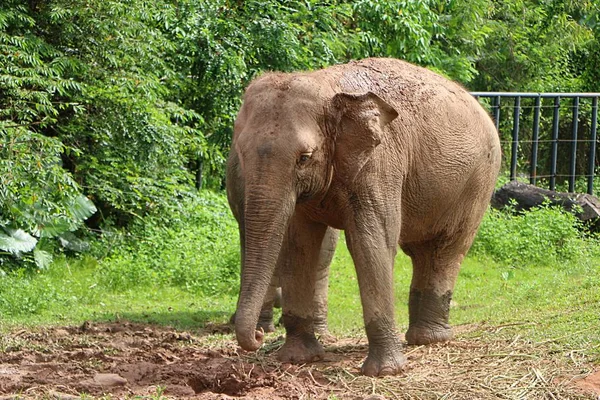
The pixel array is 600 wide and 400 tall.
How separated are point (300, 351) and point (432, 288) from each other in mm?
1481

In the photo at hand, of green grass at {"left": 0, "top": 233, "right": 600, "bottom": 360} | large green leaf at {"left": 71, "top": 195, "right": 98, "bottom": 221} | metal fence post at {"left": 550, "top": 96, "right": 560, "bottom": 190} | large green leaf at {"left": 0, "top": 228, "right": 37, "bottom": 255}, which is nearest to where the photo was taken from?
green grass at {"left": 0, "top": 233, "right": 600, "bottom": 360}

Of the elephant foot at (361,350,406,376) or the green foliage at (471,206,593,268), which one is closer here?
the elephant foot at (361,350,406,376)

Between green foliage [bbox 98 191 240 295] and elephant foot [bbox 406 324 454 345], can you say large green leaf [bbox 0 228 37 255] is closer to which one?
green foliage [bbox 98 191 240 295]

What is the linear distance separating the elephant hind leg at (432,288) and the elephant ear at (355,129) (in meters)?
1.75

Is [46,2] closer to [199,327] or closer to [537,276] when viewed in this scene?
[199,327]

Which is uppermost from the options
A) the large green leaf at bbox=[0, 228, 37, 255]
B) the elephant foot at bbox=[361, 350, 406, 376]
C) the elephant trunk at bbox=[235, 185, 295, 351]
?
the elephant trunk at bbox=[235, 185, 295, 351]


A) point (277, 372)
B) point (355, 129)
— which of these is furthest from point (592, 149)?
point (277, 372)

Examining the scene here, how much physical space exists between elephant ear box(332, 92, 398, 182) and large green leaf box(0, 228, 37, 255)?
5725 millimetres

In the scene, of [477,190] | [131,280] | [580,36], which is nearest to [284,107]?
[477,190]

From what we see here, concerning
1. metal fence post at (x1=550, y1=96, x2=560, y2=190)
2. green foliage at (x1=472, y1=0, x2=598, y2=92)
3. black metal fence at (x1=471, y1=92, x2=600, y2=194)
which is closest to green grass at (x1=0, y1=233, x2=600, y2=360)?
metal fence post at (x1=550, y1=96, x2=560, y2=190)

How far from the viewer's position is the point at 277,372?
23.8ft

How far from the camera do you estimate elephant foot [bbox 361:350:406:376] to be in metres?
7.29

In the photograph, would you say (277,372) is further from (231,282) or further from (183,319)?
(231,282)

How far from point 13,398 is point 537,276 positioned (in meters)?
8.06
